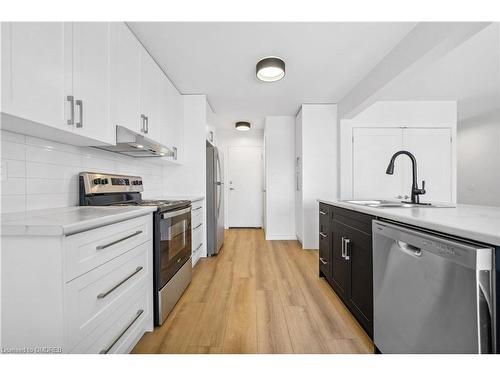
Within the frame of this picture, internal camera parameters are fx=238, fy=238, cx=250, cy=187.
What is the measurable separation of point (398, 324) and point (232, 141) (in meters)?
5.11

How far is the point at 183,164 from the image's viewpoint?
134 inches

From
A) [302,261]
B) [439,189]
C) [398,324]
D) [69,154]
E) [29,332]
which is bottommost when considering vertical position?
[302,261]

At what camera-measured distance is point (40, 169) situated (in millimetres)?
1467

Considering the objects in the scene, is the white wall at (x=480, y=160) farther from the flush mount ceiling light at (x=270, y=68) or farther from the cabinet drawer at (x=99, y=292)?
the cabinet drawer at (x=99, y=292)

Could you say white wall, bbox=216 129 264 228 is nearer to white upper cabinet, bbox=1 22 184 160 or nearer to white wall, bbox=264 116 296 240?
white wall, bbox=264 116 296 240

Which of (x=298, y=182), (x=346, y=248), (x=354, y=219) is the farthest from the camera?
(x=298, y=182)

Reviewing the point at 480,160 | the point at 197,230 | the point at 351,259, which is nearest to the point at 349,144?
the point at 351,259

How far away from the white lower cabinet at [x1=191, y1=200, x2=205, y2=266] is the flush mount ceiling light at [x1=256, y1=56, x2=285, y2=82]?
166cm

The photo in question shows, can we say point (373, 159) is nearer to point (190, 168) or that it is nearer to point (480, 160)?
point (190, 168)

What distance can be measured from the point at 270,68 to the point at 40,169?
2.09 m

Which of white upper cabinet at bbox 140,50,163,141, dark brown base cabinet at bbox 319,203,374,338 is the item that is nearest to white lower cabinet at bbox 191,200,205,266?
white upper cabinet at bbox 140,50,163,141

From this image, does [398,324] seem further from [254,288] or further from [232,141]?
[232,141]

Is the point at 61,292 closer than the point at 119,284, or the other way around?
the point at 61,292
